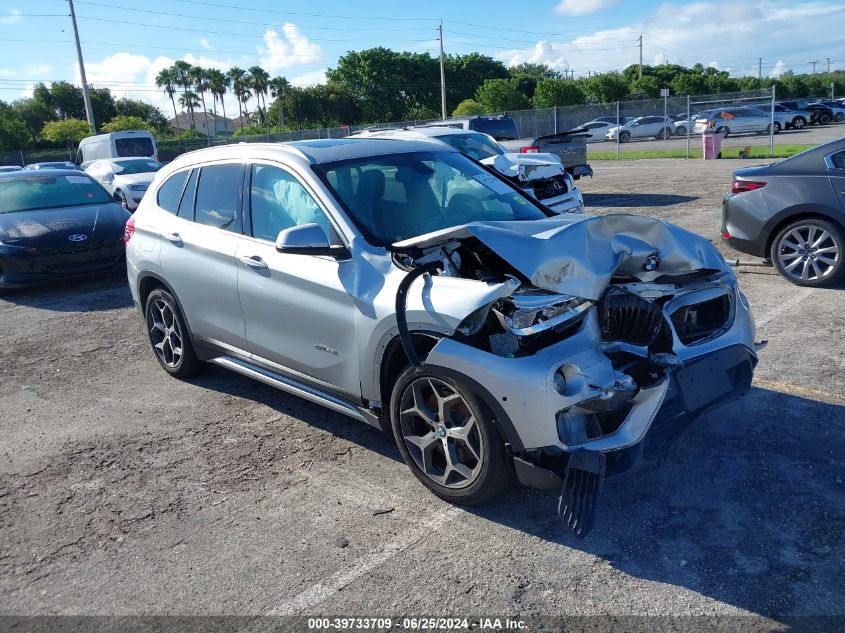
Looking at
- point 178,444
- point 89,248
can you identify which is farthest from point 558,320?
point 89,248

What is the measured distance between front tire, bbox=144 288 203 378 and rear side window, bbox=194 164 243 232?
79 centimetres

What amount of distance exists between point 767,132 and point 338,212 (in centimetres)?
3715

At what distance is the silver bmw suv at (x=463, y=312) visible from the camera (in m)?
3.44

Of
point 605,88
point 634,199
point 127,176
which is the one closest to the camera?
point 634,199

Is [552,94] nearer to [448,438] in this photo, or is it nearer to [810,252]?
[810,252]

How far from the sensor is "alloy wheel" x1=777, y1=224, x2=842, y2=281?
7398 millimetres

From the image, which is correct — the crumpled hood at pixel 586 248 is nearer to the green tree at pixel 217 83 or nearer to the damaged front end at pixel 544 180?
the damaged front end at pixel 544 180

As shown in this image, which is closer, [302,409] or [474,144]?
[302,409]

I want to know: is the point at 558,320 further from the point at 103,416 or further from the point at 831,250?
the point at 831,250

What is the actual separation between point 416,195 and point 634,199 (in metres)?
11.5

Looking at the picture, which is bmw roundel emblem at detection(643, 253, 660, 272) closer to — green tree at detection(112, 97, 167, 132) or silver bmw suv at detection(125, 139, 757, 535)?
silver bmw suv at detection(125, 139, 757, 535)

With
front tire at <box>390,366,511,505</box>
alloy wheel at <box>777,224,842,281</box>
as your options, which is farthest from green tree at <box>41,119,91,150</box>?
front tire at <box>390,366,511,505</box>

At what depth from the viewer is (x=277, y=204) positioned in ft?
15.8

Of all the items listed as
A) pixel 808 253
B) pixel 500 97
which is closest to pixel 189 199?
pixel 808 253
